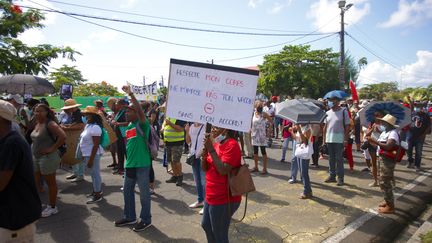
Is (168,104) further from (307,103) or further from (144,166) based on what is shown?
(307,103)

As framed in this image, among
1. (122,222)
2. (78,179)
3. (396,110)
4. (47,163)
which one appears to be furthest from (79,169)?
(396,110)

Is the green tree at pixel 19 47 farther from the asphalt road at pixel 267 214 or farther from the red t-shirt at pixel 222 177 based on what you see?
the red t-shirt at pixel 222 177

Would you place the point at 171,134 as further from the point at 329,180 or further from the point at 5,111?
the point at 5,111

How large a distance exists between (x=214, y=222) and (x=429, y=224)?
3738mm

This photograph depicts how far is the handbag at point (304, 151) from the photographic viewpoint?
5770 mm

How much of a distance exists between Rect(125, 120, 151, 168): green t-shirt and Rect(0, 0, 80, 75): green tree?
9.87 m

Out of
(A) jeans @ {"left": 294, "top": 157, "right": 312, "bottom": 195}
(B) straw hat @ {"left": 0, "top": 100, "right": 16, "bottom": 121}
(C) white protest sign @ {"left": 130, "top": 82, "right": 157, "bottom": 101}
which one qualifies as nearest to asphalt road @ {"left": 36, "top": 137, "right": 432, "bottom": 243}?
(A) jeans @ {"left": 294, "top": 157, "right": 312, "bottom": 195}

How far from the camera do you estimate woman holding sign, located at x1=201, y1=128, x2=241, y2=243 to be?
116 inches

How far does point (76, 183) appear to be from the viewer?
705 centimetres

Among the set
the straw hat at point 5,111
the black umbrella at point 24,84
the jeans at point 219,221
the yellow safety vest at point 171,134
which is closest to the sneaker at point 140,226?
the jeans at point 219,221

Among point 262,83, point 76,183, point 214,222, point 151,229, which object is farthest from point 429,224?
point 262,83

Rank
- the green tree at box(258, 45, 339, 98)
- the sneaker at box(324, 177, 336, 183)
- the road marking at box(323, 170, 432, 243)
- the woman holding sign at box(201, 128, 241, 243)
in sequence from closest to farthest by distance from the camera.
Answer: the woman holding sign at box(201, 128, 241, 243)
the road marking at box(323, 170, 432, 243)
the sneaker at box(324, 177, 336, 183)
the green tree at box(258, 45, 339, 98)

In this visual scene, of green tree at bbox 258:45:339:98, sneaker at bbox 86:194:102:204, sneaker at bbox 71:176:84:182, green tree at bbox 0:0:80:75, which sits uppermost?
green tree at bbox 258:45:339:98

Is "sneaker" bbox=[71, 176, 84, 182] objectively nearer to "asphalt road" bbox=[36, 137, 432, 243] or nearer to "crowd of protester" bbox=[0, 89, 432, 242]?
"crowd of protester" bbox=[0, 89, 432, 242]
